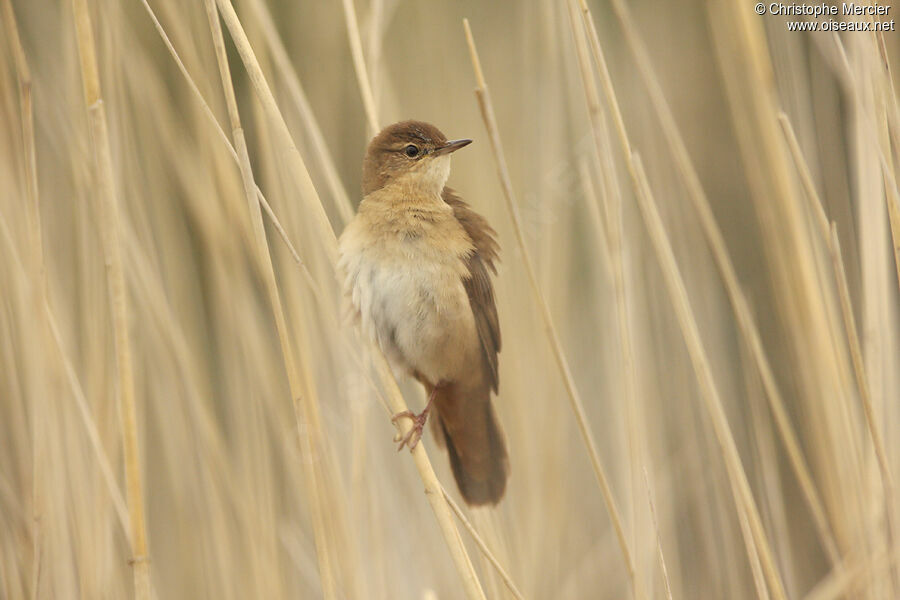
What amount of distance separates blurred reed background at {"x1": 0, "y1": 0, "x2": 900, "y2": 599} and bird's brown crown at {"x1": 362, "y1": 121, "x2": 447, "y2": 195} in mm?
161

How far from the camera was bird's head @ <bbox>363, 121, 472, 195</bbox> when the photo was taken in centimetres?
233

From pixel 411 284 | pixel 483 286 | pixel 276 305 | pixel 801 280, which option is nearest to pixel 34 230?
pixel 276 305

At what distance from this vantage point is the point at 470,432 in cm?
240

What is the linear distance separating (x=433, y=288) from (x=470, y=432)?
19.2 inches

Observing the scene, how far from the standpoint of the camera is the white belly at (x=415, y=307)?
217cm

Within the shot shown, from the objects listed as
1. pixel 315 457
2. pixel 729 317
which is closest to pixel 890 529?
pixel 315 457

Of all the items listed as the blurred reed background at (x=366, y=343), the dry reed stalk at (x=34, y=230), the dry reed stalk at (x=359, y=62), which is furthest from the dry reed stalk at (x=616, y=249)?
the dry reed stalk at (x=34, y=230)

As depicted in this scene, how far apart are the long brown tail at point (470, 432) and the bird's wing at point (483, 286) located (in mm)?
89

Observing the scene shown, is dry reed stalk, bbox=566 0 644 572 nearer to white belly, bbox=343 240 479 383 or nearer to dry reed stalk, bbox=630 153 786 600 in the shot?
dry reed stalk, bbox=630 153 786 600

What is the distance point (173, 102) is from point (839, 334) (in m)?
1.95

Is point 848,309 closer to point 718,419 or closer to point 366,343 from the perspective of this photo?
point 718,419

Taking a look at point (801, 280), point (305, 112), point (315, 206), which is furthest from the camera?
Result: point (801, 280)

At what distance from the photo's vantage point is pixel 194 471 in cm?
230

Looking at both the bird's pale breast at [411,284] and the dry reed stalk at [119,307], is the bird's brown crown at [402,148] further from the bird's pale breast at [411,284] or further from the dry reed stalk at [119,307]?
the dry reed stalk at [119,307]
